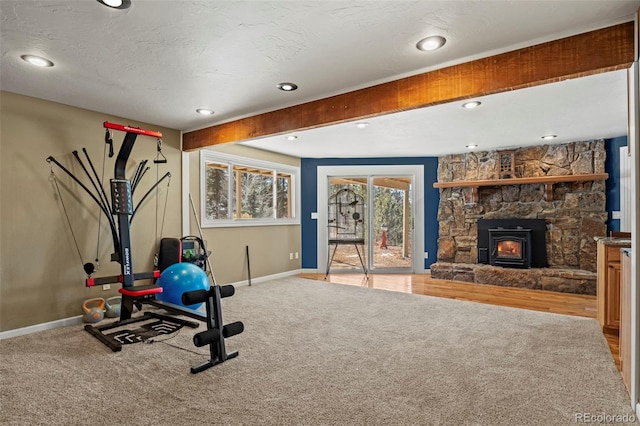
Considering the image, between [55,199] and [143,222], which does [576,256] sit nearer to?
[143,222]

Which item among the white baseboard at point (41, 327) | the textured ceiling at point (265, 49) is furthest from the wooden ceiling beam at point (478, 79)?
the white baseboard at point (41, 327)

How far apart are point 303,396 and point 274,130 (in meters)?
2.60

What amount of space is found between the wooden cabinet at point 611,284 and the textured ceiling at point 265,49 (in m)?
1.45

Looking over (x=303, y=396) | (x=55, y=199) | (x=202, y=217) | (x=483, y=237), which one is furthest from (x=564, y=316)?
(x=55, y=199)

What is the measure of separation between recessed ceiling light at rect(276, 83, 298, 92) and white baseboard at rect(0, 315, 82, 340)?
125 inches

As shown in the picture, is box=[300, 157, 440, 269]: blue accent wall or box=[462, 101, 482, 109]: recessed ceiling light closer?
box=[462, 101, 482, 109]: recessed ceiling light

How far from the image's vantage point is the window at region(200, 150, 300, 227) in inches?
207

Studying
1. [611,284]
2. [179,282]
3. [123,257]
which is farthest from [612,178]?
[123,257]

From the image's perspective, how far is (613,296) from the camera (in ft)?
10.6

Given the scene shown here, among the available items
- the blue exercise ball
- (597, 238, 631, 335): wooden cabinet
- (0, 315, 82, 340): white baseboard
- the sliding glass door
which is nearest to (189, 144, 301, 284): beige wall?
the sliding glass door

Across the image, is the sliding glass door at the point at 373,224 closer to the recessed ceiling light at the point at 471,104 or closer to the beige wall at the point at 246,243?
the beige wall at the point at 246,243

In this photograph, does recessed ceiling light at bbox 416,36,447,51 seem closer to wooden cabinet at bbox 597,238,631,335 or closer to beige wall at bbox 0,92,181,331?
wooden cabinet at bbox 597,238,631,335

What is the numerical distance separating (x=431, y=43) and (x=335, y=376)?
7.69ft

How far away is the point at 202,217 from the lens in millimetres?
5035
